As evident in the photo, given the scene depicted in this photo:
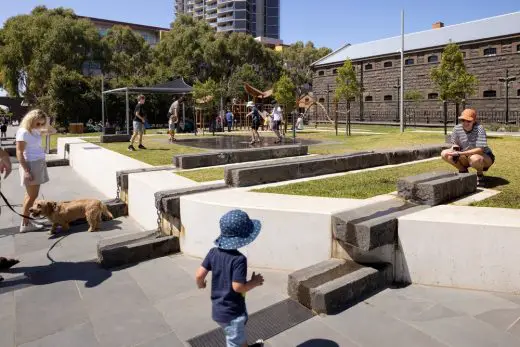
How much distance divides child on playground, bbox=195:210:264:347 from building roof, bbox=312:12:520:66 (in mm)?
38986

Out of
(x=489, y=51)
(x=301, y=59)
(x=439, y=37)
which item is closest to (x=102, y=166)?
(x=489, y=51)

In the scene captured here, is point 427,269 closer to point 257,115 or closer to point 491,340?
point 491,340

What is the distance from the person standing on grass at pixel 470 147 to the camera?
6.91 metres

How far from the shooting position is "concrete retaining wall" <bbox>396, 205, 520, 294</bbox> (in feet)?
15.2

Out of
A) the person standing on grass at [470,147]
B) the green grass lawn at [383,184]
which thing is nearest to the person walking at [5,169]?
the green grass lawn at [383,184]

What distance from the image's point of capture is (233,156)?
36.2 ft

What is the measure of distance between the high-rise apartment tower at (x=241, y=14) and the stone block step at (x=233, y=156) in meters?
123

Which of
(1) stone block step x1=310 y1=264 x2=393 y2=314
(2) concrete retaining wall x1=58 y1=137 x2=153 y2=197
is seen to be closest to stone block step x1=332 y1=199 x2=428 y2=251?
(1) stone block step x1=310 y1=264 x2=393 y2=314

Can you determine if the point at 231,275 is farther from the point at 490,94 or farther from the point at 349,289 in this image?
the point at 490,94

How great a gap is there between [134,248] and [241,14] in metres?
131

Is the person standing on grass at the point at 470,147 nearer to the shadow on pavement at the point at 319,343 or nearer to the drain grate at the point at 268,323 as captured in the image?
the drain grate at the point at 268,323

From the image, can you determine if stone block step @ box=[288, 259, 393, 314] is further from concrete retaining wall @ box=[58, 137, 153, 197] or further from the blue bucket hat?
concrete retaining wall @ box=[58, 137, 153, 197]

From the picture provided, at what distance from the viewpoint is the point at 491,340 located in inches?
146

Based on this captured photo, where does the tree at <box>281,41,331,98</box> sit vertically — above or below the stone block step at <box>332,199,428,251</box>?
above
